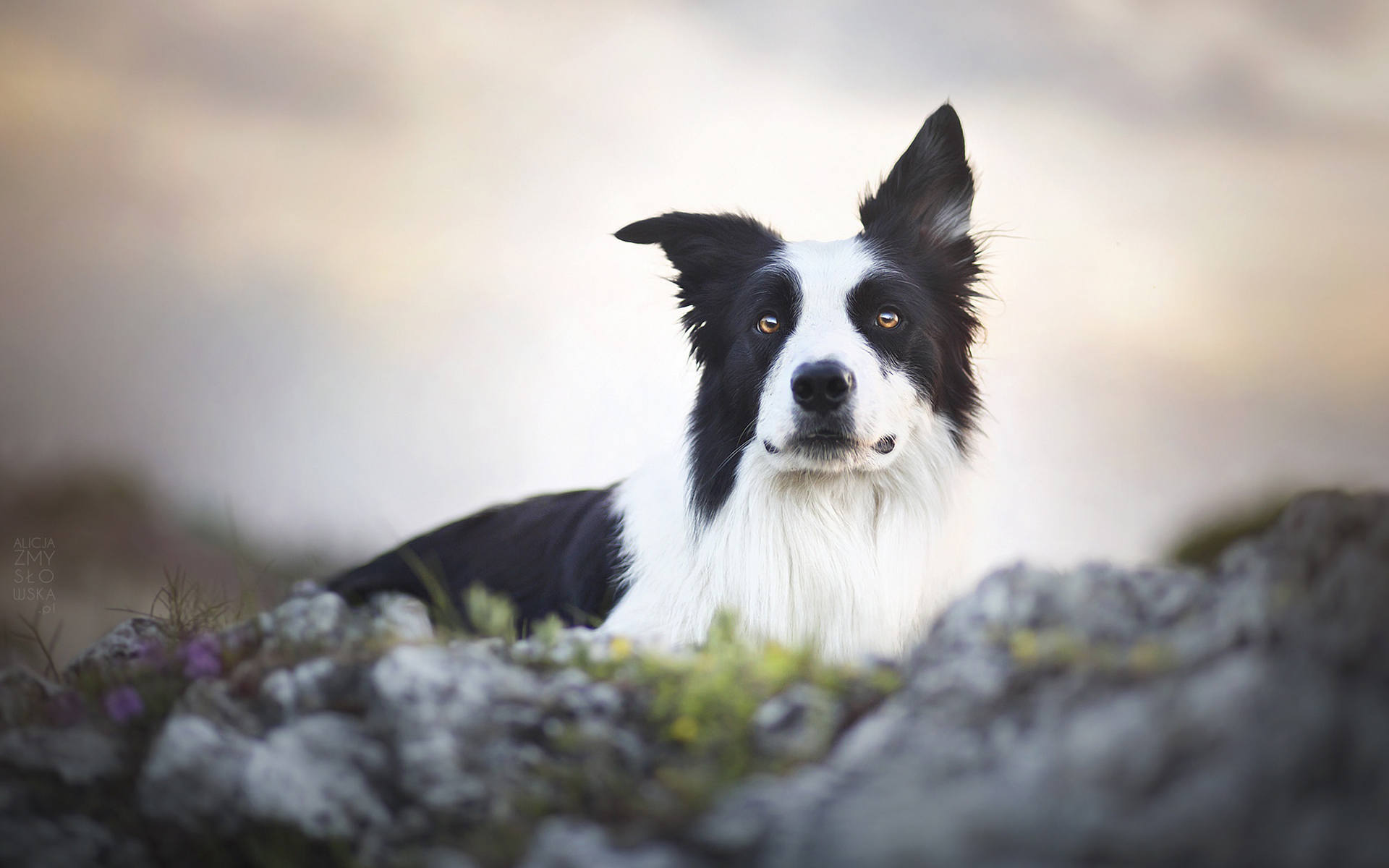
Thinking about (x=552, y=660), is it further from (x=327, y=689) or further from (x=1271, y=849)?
(x=1271, y=849)

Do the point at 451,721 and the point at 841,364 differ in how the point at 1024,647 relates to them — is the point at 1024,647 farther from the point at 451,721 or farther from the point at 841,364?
the point at 841,364

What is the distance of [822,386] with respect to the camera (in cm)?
359

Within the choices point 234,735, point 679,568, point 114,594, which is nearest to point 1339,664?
point 234,735

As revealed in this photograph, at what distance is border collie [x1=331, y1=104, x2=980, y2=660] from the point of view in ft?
12.7

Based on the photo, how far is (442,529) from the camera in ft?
18.0

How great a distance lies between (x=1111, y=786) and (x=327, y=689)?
198 cm

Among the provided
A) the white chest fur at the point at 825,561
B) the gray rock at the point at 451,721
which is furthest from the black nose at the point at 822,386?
the gray rock at the point at 451,721

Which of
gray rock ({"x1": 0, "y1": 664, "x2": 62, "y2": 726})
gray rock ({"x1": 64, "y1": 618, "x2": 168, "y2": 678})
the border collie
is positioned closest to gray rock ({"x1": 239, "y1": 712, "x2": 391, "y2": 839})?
gray rock ({"x1": 0, "y1": 664, "x2": 62, "y2": 726})

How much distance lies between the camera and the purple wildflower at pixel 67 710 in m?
2.85

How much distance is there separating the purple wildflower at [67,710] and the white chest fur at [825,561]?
1918mm

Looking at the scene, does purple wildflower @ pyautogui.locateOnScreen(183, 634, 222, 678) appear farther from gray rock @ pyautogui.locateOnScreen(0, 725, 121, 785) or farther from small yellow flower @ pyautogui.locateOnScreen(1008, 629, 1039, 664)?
small yellow flower @ pyautogui.locateOnScreen(1008, 629, 1039, 664)

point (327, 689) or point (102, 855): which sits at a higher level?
point (327, 689)

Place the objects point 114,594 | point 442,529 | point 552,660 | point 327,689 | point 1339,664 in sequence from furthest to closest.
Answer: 1. point 114,594
2. point 442,529
3. point 552,660
4. point 327,689
5. point 1339,664

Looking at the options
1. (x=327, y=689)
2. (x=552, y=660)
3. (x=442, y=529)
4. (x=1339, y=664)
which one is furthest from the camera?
(x=442, y=529)
